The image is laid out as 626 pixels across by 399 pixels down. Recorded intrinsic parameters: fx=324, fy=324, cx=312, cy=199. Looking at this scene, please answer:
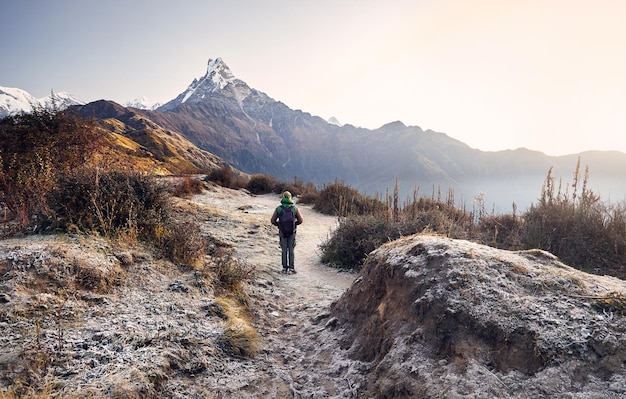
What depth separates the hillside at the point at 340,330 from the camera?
2.64 meters

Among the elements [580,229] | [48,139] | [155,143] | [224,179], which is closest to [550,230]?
[580,229]

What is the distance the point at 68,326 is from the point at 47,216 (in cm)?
282

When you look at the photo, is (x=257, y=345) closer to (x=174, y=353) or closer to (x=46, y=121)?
(x=174, y=353)

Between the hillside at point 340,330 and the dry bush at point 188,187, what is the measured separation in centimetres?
1305

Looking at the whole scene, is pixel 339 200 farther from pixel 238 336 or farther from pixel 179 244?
pixel 238 336

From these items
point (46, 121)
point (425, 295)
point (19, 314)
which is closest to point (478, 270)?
point (425, 295)

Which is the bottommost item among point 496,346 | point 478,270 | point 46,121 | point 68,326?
point 68,326

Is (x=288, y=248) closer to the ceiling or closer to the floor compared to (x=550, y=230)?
closer to the floor

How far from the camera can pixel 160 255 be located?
5777mm

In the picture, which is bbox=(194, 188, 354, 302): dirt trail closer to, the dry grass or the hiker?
the hiker

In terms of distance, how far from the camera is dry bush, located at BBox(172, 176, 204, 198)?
17.8 m

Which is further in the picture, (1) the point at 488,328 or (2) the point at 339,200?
(2) the point at 339,200

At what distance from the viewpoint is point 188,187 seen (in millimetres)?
19141

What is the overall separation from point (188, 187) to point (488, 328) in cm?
1861
